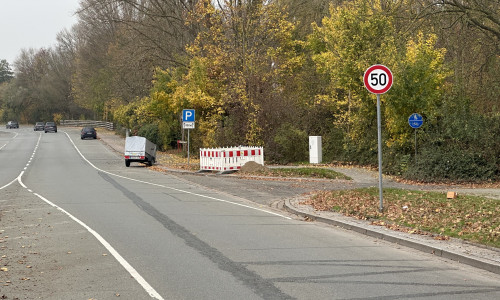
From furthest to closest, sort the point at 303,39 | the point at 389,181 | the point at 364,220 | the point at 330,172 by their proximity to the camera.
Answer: the point at 303,39, the point at 330,172, the point at 389,181, the point at 364,220

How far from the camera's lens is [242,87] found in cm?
3494

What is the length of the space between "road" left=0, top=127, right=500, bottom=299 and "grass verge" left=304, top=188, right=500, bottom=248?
1115 mm

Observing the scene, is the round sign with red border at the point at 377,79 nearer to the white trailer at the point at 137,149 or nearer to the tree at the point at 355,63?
the tree at the point at 355,63

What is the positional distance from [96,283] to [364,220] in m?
6.77

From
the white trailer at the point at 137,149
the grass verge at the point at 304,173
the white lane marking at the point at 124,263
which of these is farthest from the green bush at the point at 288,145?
the white lane marking at the point at 124,263

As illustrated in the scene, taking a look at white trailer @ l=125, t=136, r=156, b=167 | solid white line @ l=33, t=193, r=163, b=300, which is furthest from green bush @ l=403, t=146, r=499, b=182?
white trailer @ l=125, t=136, r=156, b=167

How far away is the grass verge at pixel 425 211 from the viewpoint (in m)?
10.7

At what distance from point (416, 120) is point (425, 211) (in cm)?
1298

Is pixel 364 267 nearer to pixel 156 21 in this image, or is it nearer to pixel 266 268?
pixel 266 268

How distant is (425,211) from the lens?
13023mm

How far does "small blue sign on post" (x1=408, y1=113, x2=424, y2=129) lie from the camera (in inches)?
997

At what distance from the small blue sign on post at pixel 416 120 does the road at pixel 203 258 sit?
1083 cm

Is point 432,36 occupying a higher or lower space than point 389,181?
higher

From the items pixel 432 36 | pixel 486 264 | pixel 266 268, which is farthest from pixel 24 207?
pixel 432 36
